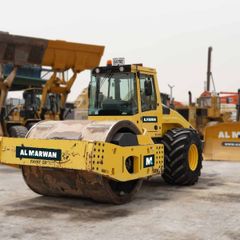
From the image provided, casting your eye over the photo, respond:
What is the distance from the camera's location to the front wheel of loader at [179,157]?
29.8 feet

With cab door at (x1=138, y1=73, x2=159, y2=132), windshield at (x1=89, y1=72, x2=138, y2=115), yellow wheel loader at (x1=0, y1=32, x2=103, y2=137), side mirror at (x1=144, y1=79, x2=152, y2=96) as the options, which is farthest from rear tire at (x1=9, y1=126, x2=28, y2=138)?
side mirror at (x1=144, y1=79, x2=152, y2=96)

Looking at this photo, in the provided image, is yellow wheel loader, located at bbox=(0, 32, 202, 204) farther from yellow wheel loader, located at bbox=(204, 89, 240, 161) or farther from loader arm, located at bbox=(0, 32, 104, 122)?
loader arm, located at bbox=(0, 32, 104, 122)

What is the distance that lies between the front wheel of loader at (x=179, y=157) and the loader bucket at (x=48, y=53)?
602 centimetres

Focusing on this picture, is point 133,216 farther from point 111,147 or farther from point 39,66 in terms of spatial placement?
point 39,66

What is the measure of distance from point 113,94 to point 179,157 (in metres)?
1.77

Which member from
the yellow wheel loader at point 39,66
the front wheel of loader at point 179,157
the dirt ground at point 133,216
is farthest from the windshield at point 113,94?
the yellow wheel loader at point 39,66

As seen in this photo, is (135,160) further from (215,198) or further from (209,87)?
(209,87)

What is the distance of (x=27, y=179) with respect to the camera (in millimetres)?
7750

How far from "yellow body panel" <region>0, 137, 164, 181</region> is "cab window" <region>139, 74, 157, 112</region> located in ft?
4.32

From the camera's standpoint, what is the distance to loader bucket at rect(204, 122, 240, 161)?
12.8m

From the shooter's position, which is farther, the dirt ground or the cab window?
the cab window

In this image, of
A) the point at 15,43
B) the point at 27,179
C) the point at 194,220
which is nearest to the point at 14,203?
the point at 27,179

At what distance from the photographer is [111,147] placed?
6828mm

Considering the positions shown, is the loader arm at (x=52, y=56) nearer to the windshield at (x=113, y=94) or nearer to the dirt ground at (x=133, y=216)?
the windshield at (x=113, y=94)
